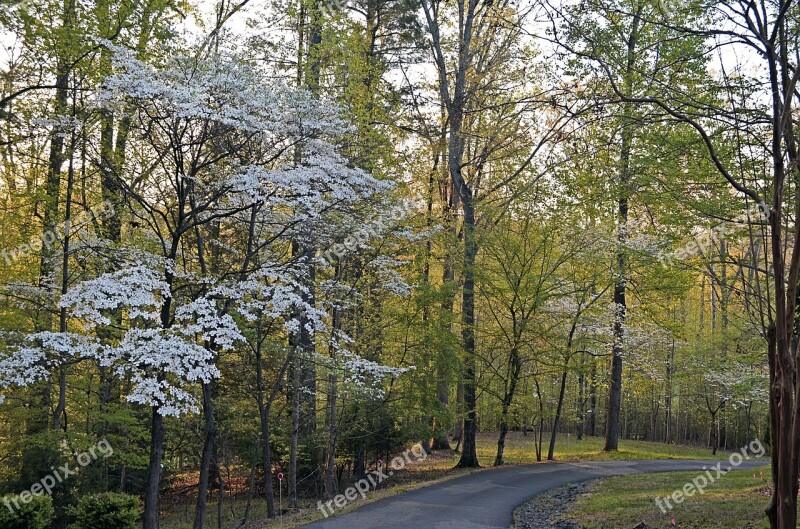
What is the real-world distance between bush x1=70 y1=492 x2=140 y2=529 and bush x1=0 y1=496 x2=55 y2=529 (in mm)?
500

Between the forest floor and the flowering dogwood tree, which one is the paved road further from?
the flowering dogwood tree

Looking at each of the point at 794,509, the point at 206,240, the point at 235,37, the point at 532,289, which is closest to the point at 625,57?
the point at 794,509

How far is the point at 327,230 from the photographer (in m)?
11.9

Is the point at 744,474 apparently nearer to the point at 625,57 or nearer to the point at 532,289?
the point at 532,289

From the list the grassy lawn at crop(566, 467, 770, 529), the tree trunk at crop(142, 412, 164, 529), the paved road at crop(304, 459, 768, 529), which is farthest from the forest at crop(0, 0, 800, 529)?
the grassy lawn at crop(566, 467, 770, 529)

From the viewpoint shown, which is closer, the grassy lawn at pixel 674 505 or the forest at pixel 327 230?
the forest at pixel 327 230

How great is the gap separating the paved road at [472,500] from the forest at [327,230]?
1931mm

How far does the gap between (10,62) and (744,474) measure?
66.3 feet

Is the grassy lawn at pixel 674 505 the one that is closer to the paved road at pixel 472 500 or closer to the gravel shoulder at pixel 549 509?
the gravel shoulder at pixel 549 509

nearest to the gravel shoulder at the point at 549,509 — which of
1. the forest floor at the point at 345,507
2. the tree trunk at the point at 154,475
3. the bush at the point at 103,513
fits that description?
the forest floor at the point at 345,507

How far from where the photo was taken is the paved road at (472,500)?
31.0 feet

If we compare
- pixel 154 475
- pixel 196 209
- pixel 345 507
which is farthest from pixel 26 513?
pixel 196 209

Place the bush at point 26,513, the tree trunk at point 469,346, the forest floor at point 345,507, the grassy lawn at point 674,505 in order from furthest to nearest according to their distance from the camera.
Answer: the tree trunk at point 469,346 → the forest floor at point 345,507 → the bush at point 26,513 → the grassy lawn at point 674,505

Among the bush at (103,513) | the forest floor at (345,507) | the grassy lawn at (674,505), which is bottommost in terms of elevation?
the forest floor at (345,507)
